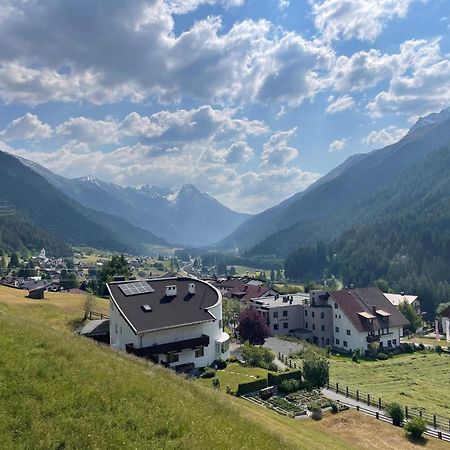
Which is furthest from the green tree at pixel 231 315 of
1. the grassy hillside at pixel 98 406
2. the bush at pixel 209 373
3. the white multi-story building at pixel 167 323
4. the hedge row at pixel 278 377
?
the grassy hillside at pixel 98 406

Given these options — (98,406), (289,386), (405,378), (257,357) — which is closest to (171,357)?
(257,357)

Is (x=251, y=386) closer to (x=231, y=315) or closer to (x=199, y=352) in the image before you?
(x=199, y=352)

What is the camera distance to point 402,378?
63.5 m

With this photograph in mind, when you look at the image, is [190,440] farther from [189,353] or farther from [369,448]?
[189,353]

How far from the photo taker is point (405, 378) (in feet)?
208

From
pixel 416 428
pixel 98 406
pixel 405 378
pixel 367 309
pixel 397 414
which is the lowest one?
pixel 405 378

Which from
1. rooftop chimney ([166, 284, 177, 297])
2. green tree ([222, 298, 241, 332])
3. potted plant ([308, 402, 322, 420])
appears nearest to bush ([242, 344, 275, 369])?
rooftop chimney ([166, 284, 177, 297])

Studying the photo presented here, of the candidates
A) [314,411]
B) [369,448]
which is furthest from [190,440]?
[314,411]

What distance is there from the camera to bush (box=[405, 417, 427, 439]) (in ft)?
121

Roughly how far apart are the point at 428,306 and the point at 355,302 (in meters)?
76.5

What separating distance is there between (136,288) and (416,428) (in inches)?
1466

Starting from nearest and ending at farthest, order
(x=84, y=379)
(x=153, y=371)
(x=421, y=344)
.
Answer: (x=84, y=379) → (x=153, y=371) → (x=421, y=344)

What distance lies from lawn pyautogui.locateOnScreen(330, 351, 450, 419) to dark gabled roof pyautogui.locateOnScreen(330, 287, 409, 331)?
792 centimetres

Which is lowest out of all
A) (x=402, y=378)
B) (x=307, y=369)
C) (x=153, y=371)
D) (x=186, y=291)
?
(x=402, y=378)
